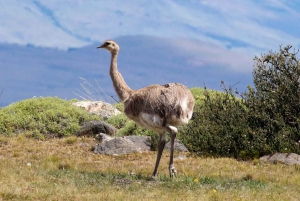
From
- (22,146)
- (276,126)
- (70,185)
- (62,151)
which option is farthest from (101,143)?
(70,185)

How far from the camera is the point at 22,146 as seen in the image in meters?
16.2

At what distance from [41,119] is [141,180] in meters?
9.16

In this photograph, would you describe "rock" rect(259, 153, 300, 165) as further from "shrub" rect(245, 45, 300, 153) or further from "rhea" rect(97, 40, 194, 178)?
"rhea" rect(97, 40, 194, 178)

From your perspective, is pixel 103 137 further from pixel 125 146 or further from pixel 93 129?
pixel 125 146

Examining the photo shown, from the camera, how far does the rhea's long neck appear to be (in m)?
11.3

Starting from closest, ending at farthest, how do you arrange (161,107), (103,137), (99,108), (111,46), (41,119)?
(161,107) < (111,46) < (103,137) < (41,119) < (99,108)

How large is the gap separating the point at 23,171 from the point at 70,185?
5.02 feet

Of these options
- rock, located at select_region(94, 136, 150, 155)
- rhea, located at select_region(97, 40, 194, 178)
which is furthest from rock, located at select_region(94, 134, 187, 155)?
rhea, located at select_region(97, 40, 194, 178)

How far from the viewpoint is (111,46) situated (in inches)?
482

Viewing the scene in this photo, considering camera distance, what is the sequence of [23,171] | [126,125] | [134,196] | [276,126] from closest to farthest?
[134,196] < [23,171] < [276,126] < [126,125]

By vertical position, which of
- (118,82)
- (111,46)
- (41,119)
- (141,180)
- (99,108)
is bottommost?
(141,180)

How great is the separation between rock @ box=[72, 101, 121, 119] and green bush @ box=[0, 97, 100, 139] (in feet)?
3.16

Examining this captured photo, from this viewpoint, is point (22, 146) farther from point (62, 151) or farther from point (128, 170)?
point (128, 170)

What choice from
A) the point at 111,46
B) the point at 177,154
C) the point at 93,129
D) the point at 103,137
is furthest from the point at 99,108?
the point at 111,46
